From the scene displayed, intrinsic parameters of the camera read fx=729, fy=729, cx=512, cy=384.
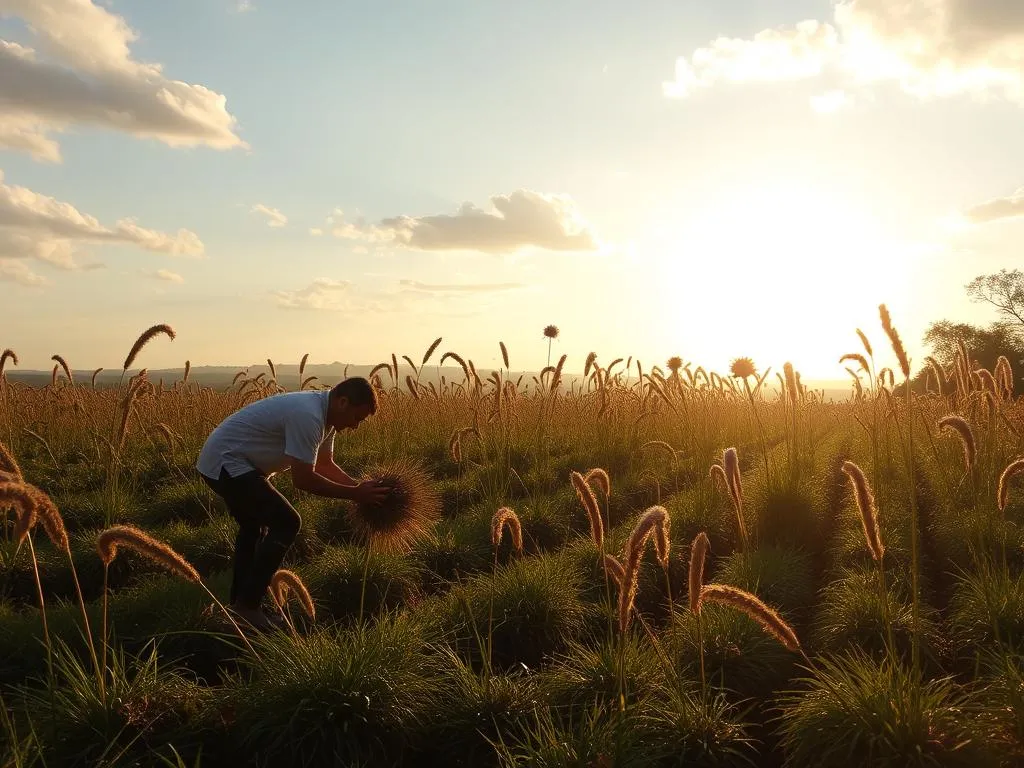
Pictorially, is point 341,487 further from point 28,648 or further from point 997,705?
point 997,705

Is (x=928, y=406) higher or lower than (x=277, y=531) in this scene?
higher

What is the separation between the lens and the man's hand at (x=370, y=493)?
4789mm

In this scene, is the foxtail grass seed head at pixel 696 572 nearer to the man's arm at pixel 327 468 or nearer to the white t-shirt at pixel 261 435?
the white t-shirt at pixel 261 435

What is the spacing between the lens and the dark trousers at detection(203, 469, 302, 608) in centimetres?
521

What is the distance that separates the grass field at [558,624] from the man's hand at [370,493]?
292 mm

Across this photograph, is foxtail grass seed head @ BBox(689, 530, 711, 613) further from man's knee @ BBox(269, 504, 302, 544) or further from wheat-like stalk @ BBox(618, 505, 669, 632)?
man's knee @ BBox(269, 504, 302, 544)

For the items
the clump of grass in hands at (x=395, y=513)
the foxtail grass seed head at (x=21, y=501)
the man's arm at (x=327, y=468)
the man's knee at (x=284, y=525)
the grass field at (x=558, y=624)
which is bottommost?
the grass field at (x=558, y=624)

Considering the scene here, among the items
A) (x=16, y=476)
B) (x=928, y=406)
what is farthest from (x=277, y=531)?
(x=928, y=406)

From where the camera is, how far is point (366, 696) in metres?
3.60

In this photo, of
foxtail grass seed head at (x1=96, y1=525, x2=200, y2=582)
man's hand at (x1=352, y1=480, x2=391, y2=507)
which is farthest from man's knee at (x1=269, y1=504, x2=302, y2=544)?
foxtail grass seed head at (x1=96, y1=525, x2=200, y2=582)

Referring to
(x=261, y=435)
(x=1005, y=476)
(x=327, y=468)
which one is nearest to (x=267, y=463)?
(x=261, y=435)

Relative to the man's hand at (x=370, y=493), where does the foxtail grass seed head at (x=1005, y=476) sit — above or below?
above

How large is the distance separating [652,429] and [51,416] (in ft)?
31.8

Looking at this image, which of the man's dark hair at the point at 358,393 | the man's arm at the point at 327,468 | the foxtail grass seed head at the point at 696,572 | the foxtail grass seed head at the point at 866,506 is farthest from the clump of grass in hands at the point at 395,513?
the foxtail grass seed head at the point at 866,506
